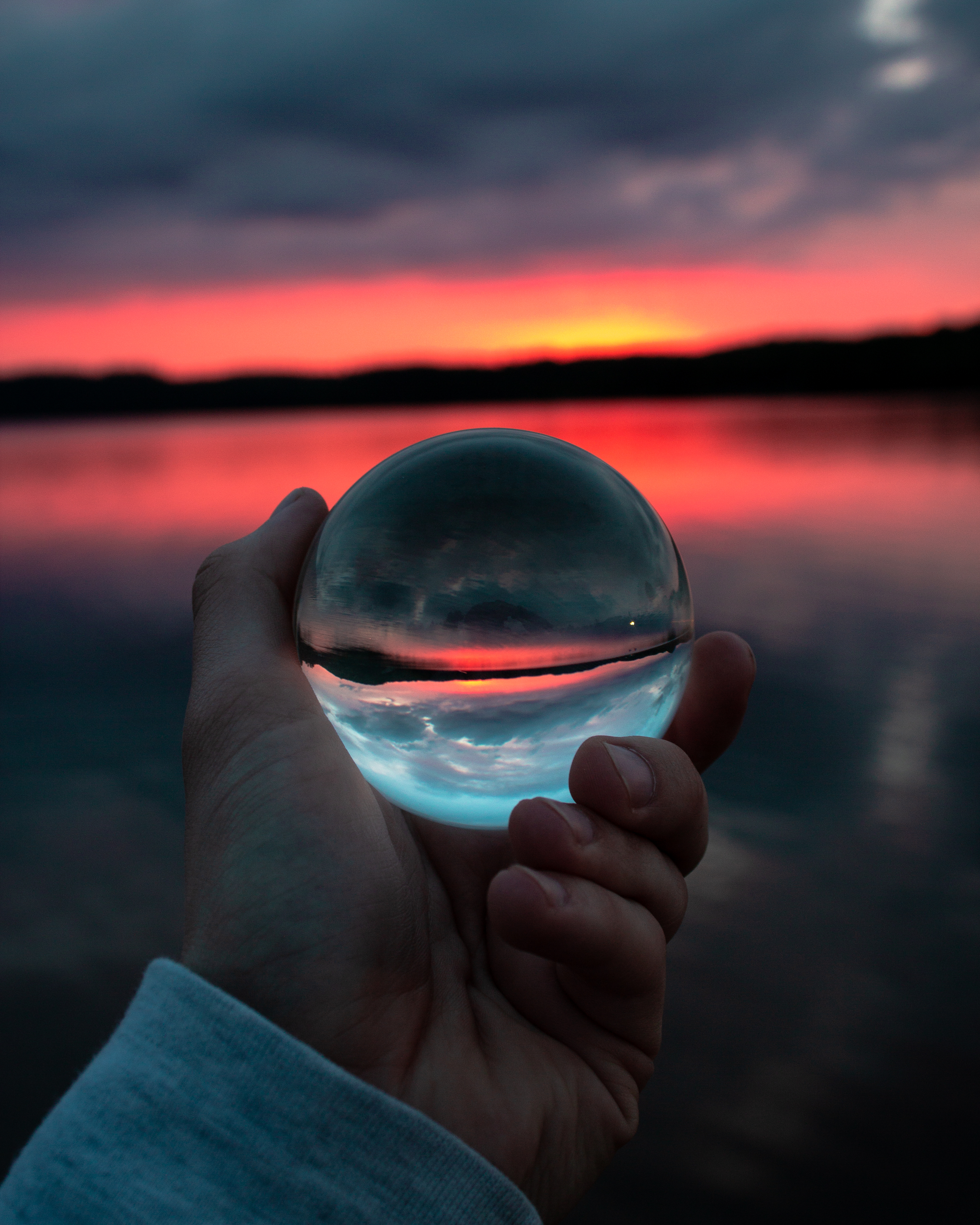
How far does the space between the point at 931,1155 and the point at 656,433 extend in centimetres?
4095

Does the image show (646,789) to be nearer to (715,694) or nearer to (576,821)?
(576,821)

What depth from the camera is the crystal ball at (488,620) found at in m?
1.18

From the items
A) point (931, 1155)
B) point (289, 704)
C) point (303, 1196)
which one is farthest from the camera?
point (931, 1155)

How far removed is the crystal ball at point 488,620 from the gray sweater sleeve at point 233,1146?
0.47m

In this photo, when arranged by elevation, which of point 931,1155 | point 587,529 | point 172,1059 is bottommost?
point 931,1155

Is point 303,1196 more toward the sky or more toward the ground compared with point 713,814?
more toward the sky

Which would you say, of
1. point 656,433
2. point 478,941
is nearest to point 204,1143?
point 478,941

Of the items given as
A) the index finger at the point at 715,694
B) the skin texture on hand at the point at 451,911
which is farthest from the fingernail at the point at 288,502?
the index finger at the point at 715,694

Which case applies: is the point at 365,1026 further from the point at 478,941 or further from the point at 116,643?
the point at 116,643

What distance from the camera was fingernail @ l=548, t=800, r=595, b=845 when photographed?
4.30 ft

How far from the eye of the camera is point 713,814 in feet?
17.0

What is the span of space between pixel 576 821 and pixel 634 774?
13cm

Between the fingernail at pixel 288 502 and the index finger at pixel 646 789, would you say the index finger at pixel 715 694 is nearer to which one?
the index finger at pixel 646 789

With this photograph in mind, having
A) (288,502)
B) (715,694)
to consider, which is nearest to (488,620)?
(715,694)
